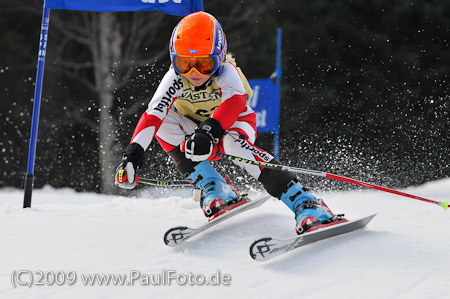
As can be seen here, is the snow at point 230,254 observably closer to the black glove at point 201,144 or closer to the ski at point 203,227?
the ski at point 203,227

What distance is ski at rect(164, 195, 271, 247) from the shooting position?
3180 millimetres

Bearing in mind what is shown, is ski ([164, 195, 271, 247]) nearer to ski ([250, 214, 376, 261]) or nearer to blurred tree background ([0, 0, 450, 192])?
ski ([250, 214, 376, 261])

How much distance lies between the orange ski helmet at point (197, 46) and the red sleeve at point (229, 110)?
8.0 inches

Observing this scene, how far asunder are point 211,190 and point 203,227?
0.35 metres

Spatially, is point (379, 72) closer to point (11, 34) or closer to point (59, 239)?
point (11, 34)

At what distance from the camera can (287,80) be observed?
13.3 m

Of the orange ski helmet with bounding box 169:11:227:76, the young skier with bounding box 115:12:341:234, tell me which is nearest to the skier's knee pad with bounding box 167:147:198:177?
the young skier with bounding box 115:12:341:234

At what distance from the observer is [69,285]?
2662 millimetres

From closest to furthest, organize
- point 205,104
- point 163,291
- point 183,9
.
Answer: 1. point 163,291
2. point 205,104
3. point 183,9

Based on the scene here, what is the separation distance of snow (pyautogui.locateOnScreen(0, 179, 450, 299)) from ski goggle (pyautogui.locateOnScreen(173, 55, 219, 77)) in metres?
0.93

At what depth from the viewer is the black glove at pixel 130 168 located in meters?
3.13

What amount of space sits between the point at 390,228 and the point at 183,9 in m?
2.48

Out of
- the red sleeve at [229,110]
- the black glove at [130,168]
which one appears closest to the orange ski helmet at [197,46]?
the red sleeve at [229,110]

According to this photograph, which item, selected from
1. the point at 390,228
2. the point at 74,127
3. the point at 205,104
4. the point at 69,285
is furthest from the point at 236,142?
the point at 74,127
